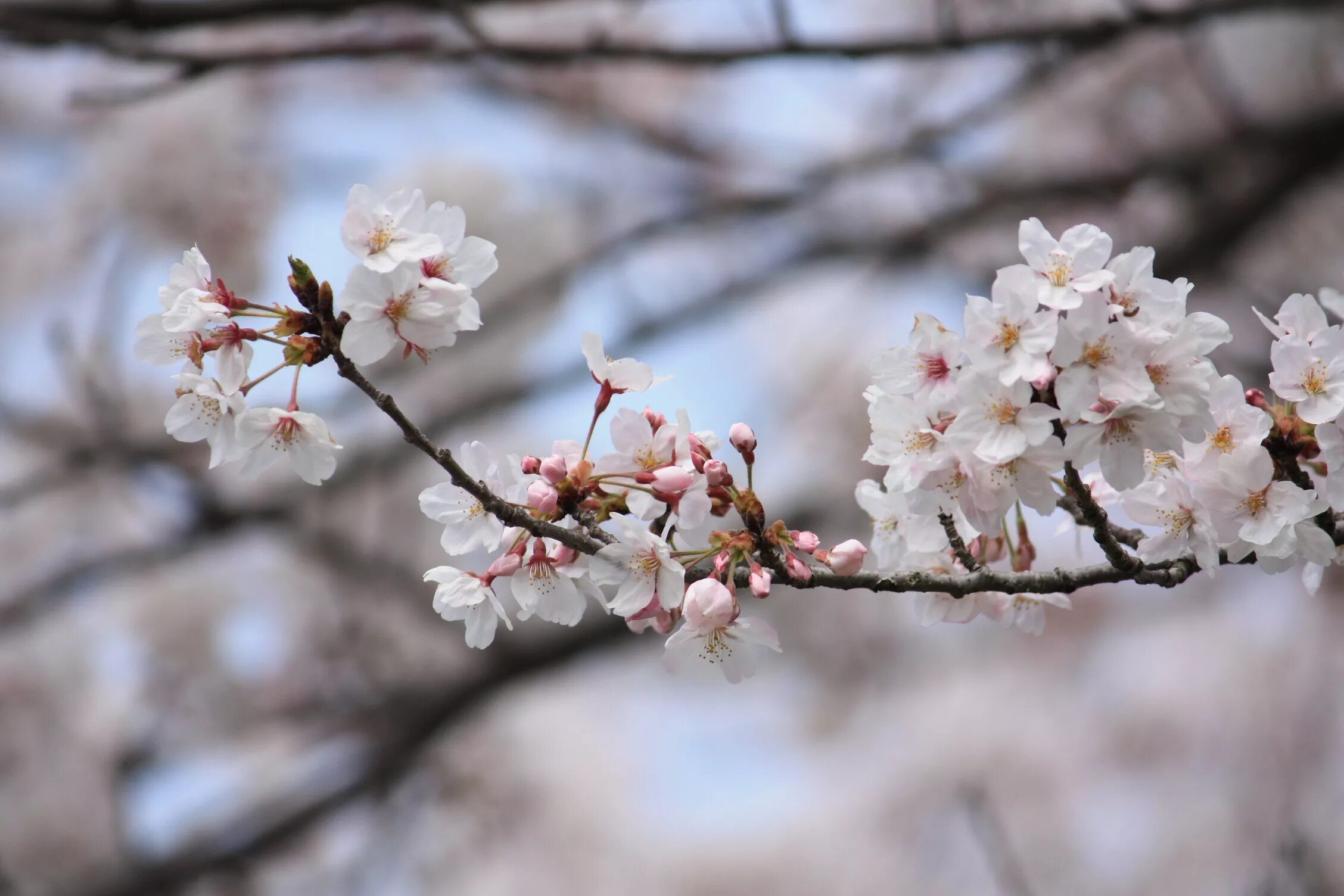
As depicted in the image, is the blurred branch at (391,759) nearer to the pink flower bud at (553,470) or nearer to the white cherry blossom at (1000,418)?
the pink flower bud at (553,470)

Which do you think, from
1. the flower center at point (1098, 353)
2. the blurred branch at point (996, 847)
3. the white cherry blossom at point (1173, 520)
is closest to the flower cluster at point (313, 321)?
the flower center at point (1098, 353)

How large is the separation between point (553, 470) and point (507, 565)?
0.09 meters

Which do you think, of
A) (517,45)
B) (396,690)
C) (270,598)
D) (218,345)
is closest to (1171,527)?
(218,345)

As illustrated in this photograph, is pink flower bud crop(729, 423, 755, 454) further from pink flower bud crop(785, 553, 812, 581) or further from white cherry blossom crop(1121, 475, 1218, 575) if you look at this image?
white cherry blossom crop(1121, 475, 1218, 575)

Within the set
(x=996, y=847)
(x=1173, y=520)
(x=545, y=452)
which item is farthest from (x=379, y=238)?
(x=545, y=452)

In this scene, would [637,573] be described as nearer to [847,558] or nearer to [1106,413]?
[847,558]

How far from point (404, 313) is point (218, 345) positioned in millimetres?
170

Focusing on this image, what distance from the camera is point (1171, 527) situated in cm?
93

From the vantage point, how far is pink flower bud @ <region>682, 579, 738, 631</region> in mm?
882

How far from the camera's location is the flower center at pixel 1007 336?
2.67 feet

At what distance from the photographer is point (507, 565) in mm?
921

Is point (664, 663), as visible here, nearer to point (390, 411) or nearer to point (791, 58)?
point (390, 411)

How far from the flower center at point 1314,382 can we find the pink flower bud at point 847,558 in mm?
395

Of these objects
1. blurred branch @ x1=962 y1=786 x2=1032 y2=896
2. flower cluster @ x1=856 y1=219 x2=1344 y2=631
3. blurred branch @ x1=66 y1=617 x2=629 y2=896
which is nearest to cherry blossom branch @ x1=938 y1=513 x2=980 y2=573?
flower cluster @ x1=856 y1=219 x2=1344 y2=631
